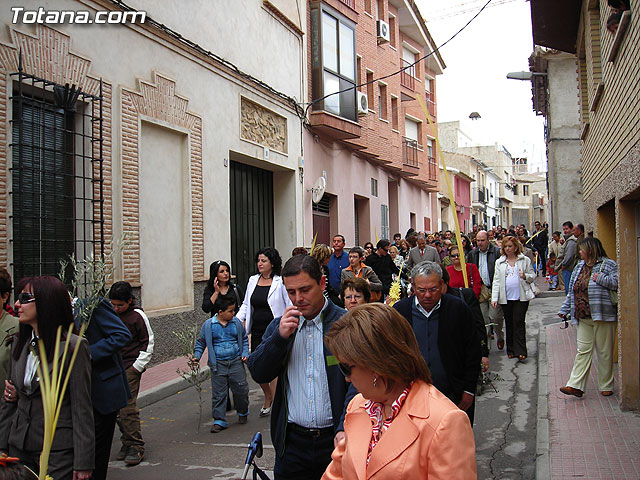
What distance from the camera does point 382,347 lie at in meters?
2.13

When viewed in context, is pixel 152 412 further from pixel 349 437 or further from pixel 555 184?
pixel 555 184

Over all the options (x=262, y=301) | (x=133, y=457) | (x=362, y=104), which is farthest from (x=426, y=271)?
(x=362, y=104)

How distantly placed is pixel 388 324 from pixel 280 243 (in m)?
14.0

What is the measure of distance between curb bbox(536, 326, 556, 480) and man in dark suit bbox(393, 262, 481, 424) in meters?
1.17

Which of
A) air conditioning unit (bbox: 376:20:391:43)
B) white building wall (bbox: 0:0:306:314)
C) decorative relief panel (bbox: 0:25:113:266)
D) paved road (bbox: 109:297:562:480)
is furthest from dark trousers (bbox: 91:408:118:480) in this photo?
air conditioning unit (bbox: 376:20:391:43)

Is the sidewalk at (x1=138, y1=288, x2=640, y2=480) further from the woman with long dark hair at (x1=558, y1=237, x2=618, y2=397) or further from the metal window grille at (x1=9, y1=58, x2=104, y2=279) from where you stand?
the metal window grille at (x1=9, y1=58, x2=104, y2=279)

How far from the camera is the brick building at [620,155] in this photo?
5.93m

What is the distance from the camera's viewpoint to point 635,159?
5.77 m

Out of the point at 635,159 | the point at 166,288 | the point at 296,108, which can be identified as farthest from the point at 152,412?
the point at 296,108

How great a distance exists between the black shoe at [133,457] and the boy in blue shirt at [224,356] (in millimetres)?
1108

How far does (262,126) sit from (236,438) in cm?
928

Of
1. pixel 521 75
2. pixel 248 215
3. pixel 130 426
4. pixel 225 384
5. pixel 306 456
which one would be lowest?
pixel 130 426

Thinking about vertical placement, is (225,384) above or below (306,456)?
below

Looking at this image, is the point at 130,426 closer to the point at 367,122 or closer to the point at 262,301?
the point at 262,301
